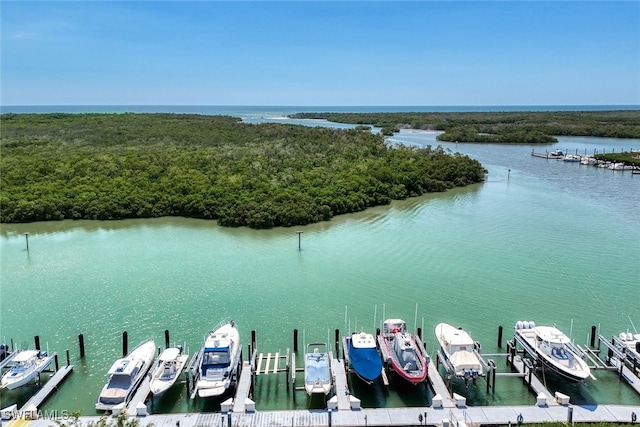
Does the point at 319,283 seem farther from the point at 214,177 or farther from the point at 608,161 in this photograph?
the point at 608,161

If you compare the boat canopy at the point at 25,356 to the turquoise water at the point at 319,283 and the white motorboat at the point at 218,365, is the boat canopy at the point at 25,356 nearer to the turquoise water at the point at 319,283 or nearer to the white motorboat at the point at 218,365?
the turquoise water at the point at 319,283

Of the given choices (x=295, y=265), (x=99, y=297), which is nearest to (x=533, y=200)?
(x=295, y=265)

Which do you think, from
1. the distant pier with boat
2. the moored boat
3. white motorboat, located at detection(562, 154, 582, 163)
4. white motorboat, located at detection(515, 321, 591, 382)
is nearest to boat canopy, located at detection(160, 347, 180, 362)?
the moored boat

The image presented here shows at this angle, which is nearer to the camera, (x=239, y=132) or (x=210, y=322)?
(x=210, y=322)

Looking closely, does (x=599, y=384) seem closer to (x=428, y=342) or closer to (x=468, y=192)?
(x=428, y=342)

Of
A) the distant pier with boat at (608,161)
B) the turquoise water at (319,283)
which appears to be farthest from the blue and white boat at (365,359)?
the distant pier with boat at (608,161)

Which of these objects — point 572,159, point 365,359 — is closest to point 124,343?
point 365,359
